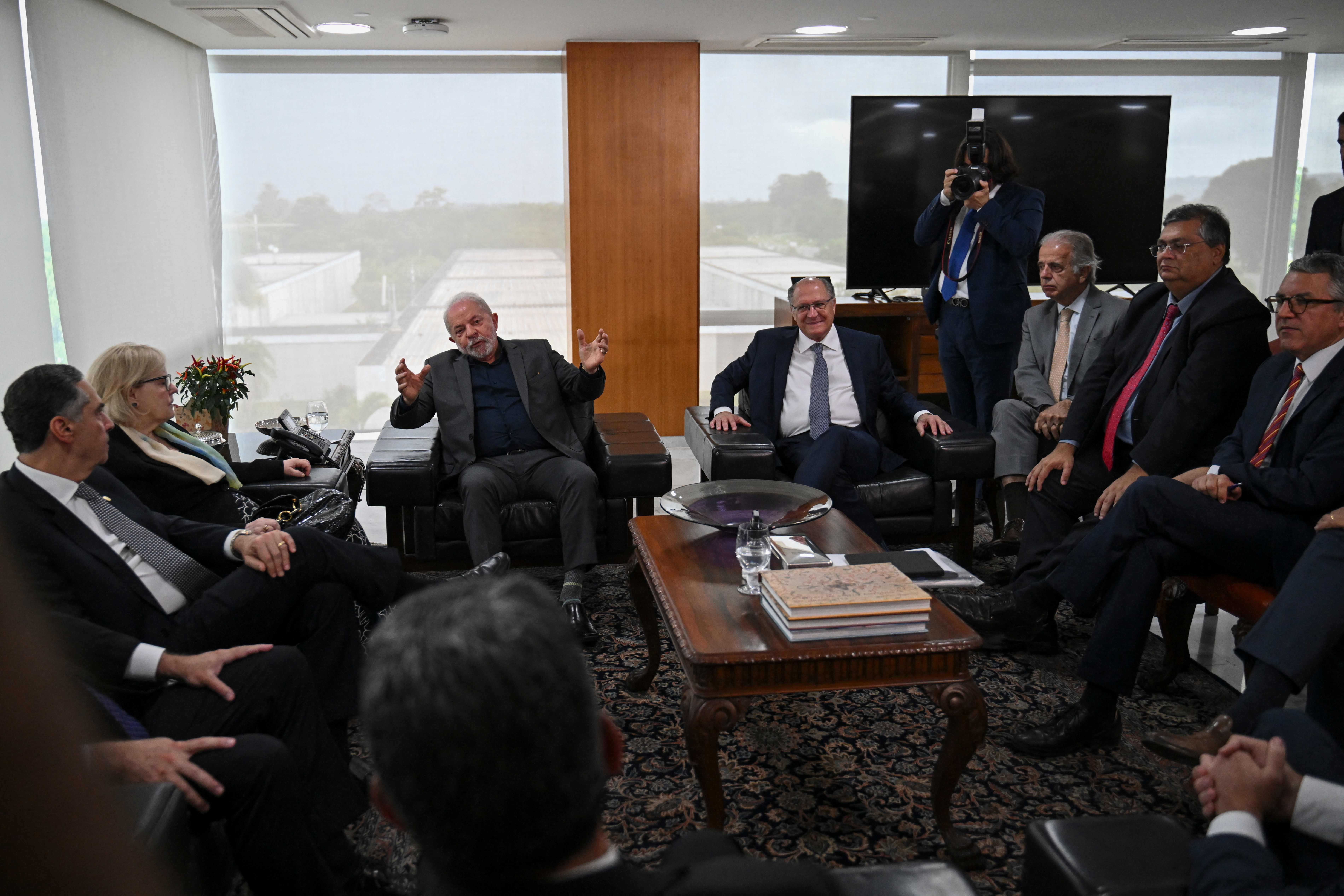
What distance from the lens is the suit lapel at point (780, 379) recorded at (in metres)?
4.11

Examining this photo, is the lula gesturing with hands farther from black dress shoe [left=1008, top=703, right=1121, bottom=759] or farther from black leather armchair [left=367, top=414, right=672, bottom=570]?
black dress shoe [left=1008, top=703, right=1121, bottom=759]

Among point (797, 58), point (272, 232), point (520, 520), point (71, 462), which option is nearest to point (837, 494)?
point (520, 520)

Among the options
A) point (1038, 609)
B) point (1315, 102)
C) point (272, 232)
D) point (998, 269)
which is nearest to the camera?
point (1038, 609)

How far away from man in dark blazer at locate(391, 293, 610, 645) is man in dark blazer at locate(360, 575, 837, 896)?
2735mm

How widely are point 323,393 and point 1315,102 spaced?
699 cm

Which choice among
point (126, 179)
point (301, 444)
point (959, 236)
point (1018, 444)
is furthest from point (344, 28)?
point (1018, 444)

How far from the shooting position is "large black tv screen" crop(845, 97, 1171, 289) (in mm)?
5762

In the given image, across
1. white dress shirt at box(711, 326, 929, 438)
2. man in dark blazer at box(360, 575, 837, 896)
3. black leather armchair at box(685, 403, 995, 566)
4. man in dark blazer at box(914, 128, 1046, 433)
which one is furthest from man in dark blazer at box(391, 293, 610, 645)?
man in dark blazer at box(360, 575, 837, 896)

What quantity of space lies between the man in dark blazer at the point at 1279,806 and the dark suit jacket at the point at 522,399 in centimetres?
265

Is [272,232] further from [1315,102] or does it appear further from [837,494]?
[1315,102]

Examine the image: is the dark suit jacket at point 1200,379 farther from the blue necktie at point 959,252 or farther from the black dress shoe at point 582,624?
the black dress shoe at point 582,624

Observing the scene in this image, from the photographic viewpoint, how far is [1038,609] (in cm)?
307

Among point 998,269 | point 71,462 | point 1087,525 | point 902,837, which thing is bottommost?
point 902,837

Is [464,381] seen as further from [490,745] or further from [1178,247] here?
[490,745]
